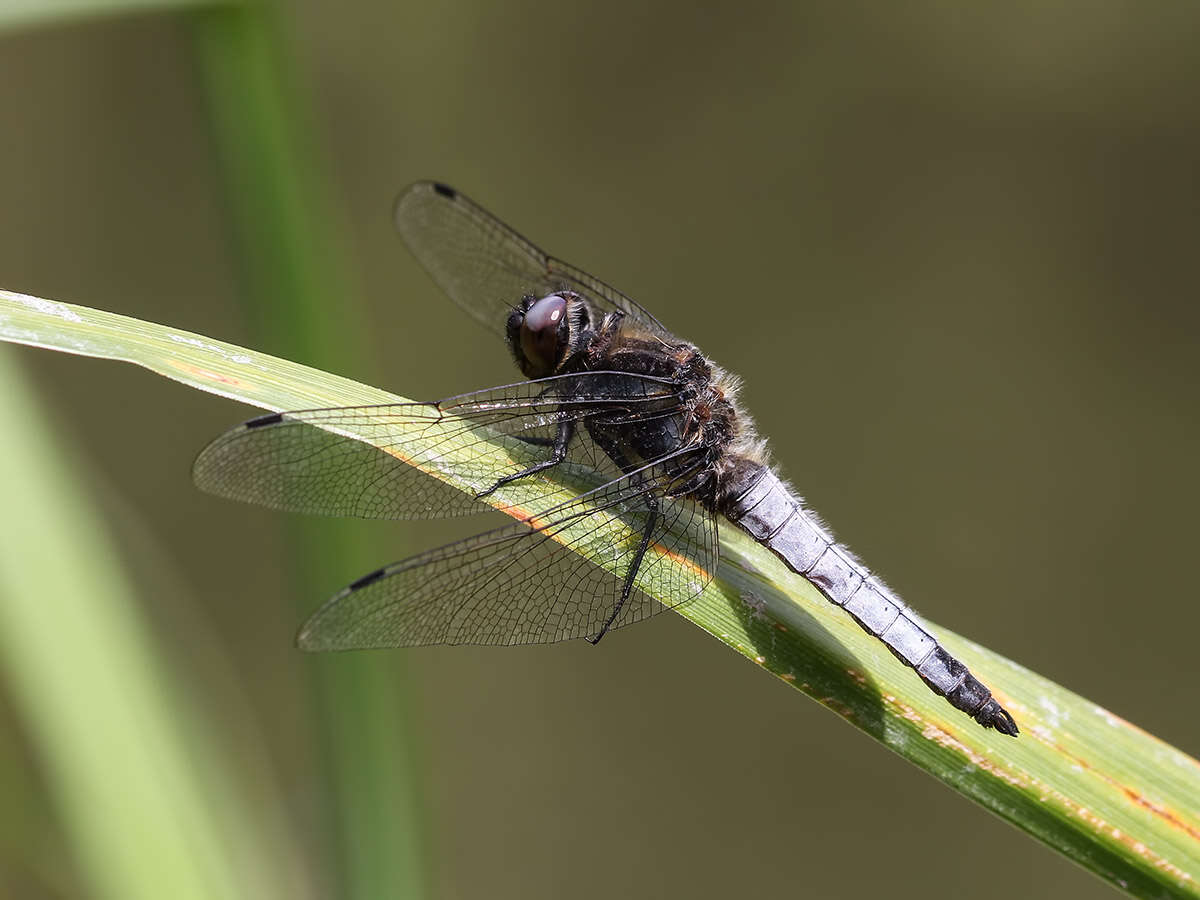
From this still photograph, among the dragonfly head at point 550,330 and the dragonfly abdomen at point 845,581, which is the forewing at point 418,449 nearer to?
the dragonfly head at point 550,330

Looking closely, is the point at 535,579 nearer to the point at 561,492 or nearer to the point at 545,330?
the point at 561,492

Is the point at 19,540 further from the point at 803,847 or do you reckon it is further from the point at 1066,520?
the point at 1066,520

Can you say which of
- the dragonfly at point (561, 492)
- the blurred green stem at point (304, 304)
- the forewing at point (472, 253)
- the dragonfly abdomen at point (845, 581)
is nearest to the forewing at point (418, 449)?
the dragonfly at point (561, 492)

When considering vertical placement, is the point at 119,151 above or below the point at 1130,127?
above

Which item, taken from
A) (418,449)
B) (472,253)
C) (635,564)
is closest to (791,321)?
(472,253)

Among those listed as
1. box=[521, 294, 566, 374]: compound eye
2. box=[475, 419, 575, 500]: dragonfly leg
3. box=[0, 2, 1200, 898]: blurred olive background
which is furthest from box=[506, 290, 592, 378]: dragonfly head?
box=[0, 2, 1200, 898]: blurred olive background

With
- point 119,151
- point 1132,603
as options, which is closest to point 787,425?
point 1132,603

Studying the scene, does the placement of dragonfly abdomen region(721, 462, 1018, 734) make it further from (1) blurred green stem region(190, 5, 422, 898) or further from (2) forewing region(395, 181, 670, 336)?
(1) blurred green stem region(190, 5, 422, 898)
